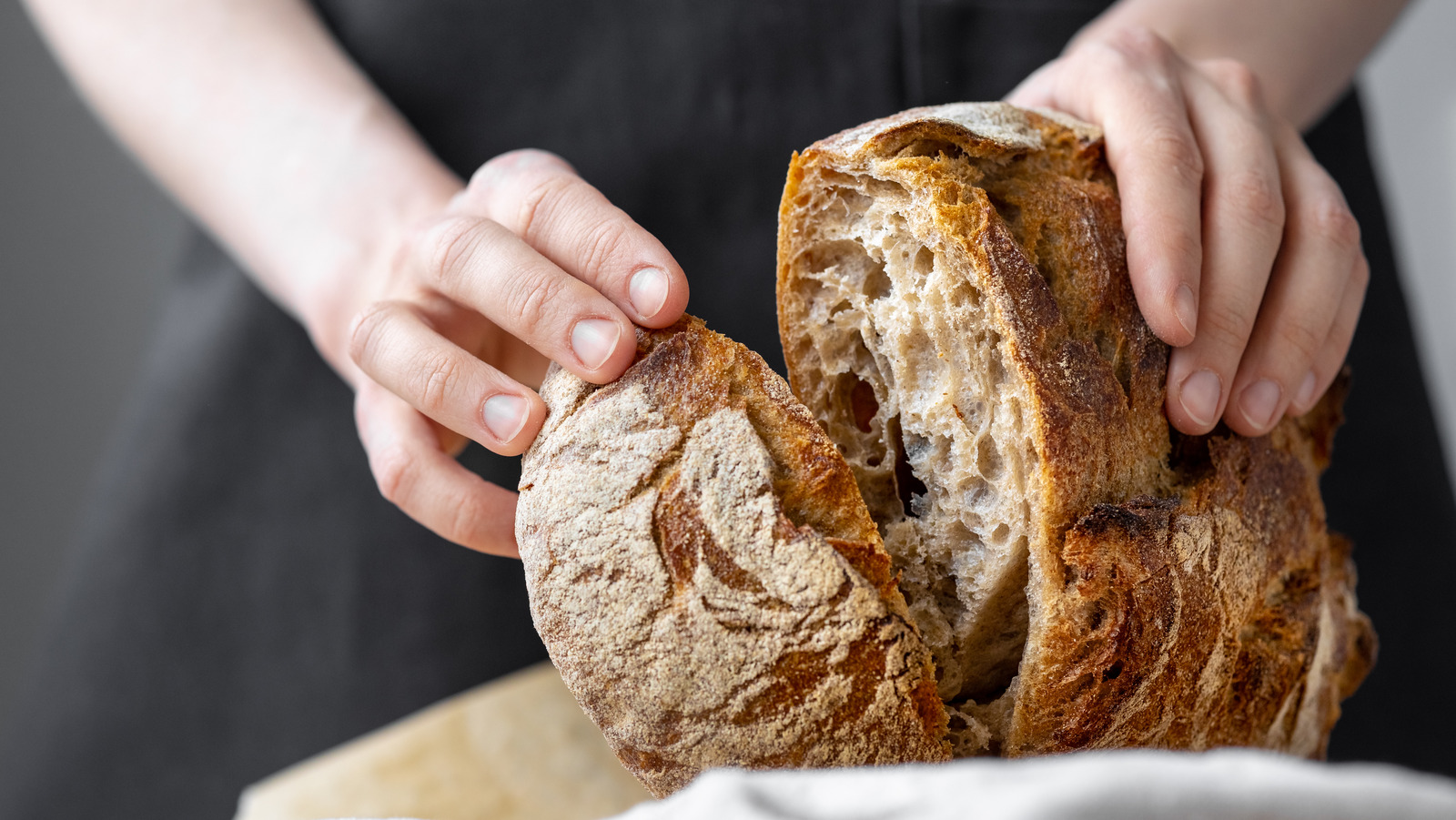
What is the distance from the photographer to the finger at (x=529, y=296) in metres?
0.92

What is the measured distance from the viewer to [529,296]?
100cm

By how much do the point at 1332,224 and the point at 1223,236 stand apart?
160mm

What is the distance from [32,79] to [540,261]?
231cm

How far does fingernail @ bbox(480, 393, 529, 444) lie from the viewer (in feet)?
3.18

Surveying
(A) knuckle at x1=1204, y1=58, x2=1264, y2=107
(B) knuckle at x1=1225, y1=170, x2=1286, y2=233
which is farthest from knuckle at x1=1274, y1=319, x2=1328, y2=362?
(A) knuckle at x1=1204, y1=58, x2=1264, y2=107

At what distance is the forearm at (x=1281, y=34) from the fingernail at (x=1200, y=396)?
2.33 feet

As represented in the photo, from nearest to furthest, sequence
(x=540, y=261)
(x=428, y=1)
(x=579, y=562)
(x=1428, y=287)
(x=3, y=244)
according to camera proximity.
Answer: (x=579, y=562)
(x=540, y=261)
(x=428, y=1)
(x=3, y=244)
(x=1428, y=287)

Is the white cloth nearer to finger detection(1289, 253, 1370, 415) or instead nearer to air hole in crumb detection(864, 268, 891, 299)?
air hole in crumb detection(864, 268, 891, 299)

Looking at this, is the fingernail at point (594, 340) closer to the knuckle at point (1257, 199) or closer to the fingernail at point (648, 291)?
the fingernail at point (648, 291)

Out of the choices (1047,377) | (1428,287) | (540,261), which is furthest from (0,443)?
(1428,287)

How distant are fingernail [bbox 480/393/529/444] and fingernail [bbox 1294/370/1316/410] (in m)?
0.83

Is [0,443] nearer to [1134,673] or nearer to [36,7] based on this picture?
[36,7]

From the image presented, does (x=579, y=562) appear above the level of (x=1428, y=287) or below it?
above

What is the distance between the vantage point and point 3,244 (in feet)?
8.36
